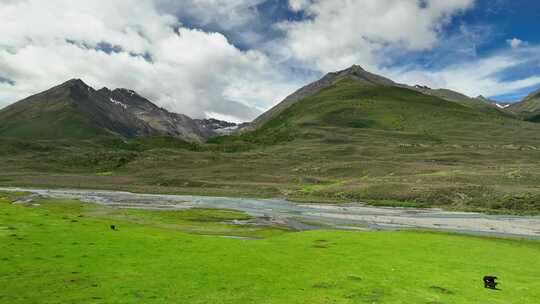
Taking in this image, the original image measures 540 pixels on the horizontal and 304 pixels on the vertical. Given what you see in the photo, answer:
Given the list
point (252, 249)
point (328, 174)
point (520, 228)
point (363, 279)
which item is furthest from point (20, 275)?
point (328, 174)

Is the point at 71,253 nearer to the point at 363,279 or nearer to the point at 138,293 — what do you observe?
the point at 138,293

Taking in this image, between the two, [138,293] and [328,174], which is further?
[328,174]

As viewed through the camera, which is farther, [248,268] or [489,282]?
[248,268]

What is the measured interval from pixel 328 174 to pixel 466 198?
77359 millimetres

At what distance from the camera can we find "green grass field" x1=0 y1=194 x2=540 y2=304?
2405 cm

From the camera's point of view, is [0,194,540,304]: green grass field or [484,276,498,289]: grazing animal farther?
[484,276,498,289]: grazing animal

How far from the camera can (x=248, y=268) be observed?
30.6m

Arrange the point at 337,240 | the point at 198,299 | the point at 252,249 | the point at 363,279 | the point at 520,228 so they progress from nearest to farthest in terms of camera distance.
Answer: the point at 198,299
the point at 363,279
the point at 252,249
the point at 337,240
the point at 520,228

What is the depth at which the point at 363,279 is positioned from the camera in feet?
94.4

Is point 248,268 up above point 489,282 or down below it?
below

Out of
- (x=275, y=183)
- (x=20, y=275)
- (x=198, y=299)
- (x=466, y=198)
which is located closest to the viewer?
(x=198, y=299)

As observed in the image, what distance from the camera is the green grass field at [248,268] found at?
2405 centimetres

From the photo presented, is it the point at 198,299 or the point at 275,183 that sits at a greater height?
the point at 275,183

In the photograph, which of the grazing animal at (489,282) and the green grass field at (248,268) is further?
the grazing animal at (489,282)
